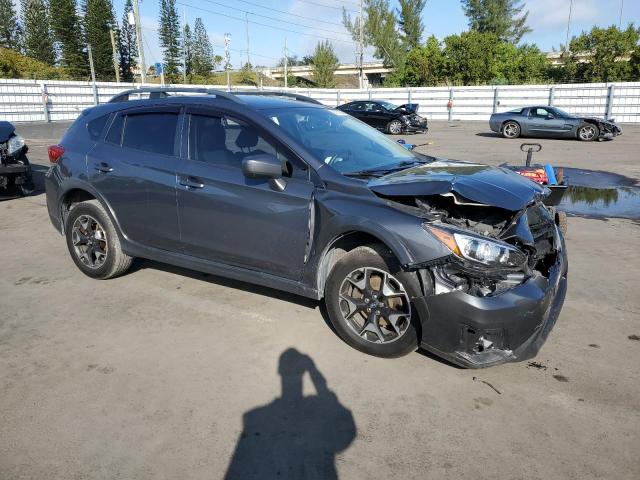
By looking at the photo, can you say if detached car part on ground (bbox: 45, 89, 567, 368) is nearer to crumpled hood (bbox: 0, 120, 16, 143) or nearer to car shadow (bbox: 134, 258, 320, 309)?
car shadow (bbox: 134, 258, 320, 309)

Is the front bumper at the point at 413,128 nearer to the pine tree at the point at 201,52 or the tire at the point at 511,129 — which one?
the tire at the point at 511,129

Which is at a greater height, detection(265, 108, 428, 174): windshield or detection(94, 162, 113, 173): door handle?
detection(265, 108, 428, 174): windshield

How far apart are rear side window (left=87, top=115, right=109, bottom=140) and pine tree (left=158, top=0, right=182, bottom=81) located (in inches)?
3050

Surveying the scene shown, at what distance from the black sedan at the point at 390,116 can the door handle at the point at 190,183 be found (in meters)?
19.1

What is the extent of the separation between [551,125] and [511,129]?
60.3 inches

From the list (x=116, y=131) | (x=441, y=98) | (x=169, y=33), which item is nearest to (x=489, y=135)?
(x=441, y=98)

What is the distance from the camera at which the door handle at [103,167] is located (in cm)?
490

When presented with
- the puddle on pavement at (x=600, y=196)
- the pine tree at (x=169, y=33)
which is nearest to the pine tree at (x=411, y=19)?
the pine tree at (x=169, y=33)

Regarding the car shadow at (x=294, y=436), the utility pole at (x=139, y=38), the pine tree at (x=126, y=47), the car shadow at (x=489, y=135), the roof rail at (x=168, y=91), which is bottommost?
the car shadow at (x=294, y=436)

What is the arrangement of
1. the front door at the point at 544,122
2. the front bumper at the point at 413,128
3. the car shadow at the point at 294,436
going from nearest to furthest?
1. the car shadow at the point at 294,436
2. the front door at the point at 544,122
3. the front bumper at the point at 413,128

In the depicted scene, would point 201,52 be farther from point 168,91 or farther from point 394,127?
point 168,91

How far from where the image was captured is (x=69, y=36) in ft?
220

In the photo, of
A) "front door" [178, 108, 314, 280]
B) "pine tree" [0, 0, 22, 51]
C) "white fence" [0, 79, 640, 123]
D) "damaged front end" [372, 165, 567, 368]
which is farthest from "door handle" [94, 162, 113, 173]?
"pine tree" [0, 0, 22, 51]

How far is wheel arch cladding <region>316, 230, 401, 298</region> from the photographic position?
369cm
